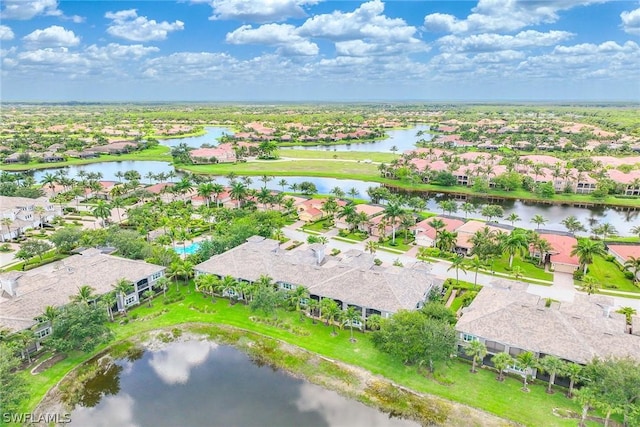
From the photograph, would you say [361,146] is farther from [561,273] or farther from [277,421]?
[277,421]

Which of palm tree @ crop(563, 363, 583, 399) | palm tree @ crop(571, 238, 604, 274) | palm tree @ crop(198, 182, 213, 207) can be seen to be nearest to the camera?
palm tree @ crop(563, 363, 583, 399)

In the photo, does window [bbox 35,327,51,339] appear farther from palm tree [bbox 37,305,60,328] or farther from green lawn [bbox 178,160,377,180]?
green lawn [bbox 178,160,377,180]

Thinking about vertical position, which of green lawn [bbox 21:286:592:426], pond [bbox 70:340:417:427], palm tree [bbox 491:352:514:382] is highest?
palm tree [bbox 491:352:514:382]

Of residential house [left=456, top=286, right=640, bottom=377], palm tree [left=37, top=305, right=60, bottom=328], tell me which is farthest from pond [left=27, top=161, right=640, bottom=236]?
palm tree [left=37, top=305, right=60, bottom=328]

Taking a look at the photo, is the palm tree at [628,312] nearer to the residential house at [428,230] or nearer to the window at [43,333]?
the residential house at [428,230]

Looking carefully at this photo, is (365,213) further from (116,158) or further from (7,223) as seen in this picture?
(116,158)

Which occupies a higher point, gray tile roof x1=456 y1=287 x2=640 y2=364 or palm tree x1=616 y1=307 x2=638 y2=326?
gray tile roof x1=456 y1=287 x2=640 y2=364

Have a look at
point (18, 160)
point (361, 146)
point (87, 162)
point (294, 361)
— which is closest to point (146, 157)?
point (87, 162)

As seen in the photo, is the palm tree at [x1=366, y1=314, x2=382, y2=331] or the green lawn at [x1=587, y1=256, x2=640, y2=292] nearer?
the palm tree at [x1=366, y1=314, x2=382, y2=331]
